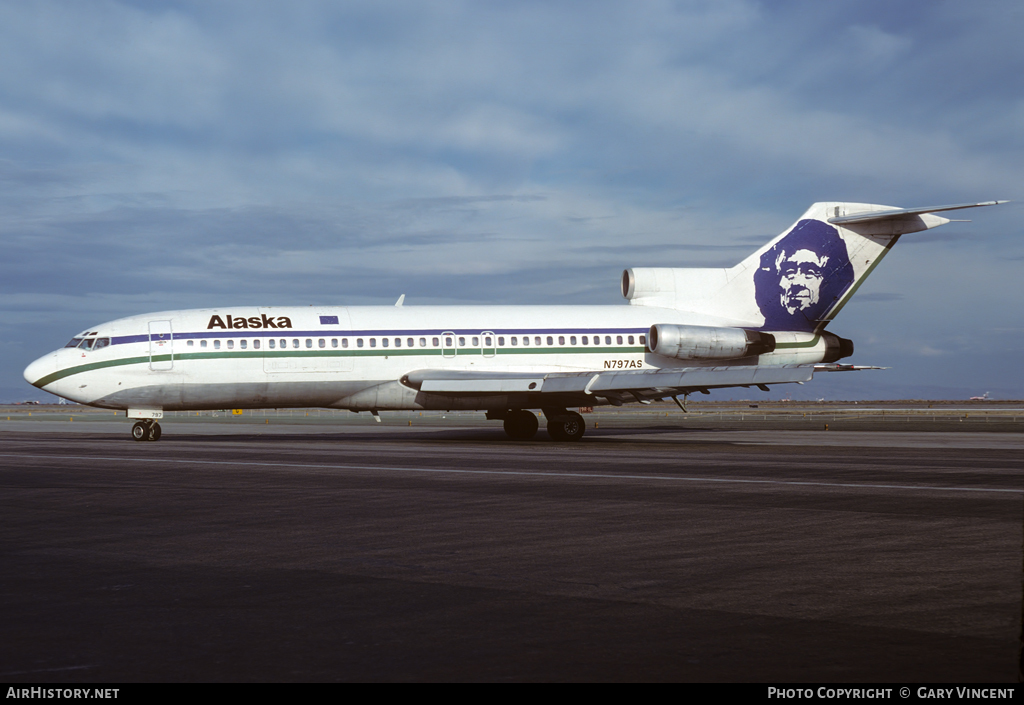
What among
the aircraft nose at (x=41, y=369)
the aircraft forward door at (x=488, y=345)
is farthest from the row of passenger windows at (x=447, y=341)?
the aircraft nose at (x=41, y=369)

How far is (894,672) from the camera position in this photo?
541 centimetres

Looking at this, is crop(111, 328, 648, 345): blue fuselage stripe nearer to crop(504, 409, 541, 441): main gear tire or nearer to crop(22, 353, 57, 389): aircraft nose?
crop(22, 353, 57, 389): aircraft nose

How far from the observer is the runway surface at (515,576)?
18.8ft

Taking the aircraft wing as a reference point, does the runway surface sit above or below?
below

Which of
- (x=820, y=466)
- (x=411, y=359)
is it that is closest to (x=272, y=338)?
(x=411, y=359)

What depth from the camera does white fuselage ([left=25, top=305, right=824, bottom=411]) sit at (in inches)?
1215

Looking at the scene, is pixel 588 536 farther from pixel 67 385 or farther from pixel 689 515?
pixel 67 385

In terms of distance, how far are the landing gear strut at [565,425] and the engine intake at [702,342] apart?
12.2 ft

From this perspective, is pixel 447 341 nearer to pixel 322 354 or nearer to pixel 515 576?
pixel 322 354

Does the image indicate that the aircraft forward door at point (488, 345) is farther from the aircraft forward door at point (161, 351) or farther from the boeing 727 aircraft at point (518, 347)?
the aircraft forward door at point (161, 351)

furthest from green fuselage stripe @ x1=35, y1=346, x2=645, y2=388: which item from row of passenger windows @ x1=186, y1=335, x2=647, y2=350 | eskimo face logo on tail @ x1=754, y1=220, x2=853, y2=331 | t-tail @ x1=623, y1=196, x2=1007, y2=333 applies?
eskimo face logo on tail @ x1=754, y1=220, x2=853, y2=331

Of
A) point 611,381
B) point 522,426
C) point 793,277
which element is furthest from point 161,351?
point 793,277

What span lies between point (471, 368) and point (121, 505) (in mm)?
19057

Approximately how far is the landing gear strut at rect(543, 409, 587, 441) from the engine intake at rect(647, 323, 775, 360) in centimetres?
371
